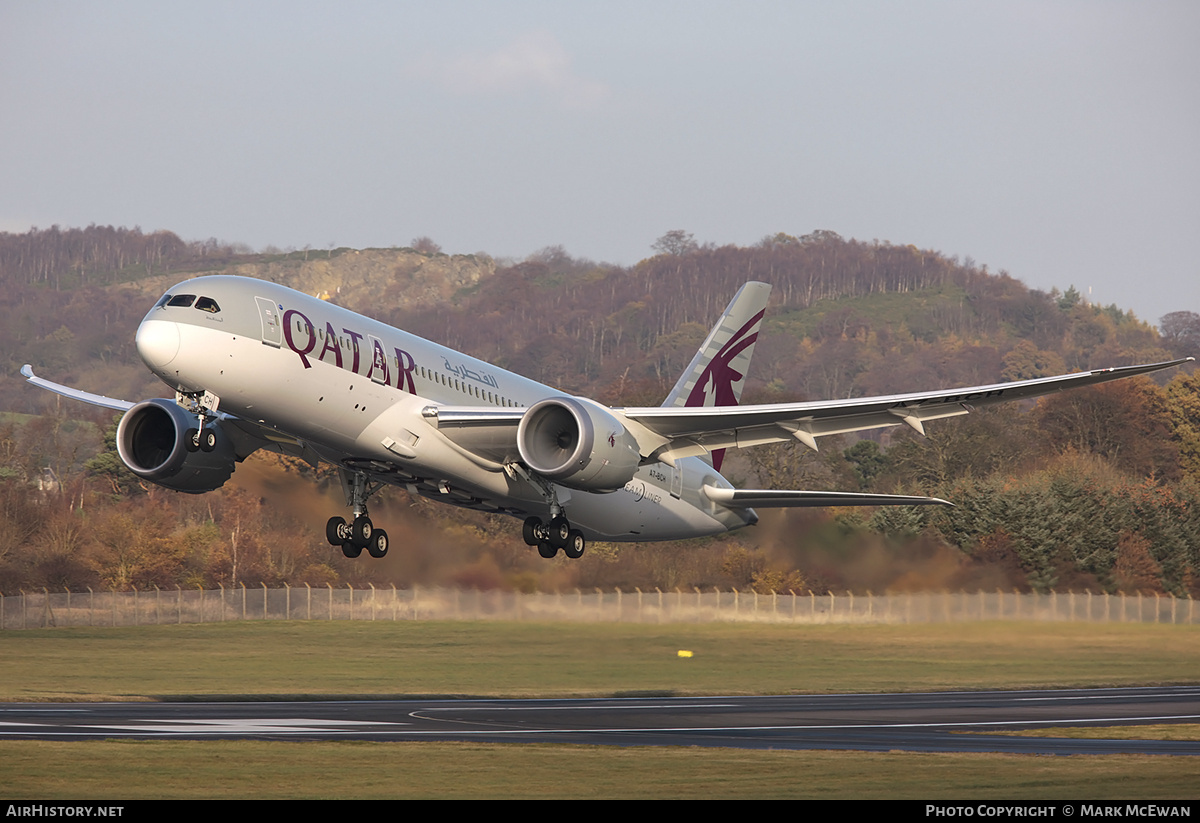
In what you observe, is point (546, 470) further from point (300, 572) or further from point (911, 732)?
point (300, 572)

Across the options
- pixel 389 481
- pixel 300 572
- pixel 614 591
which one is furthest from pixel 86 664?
pixel 389 481

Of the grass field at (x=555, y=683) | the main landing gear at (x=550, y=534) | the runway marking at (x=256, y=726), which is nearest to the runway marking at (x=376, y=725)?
Answer: the runway marking at (x=256, y=726)

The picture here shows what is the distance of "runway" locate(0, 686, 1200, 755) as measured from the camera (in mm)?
35625

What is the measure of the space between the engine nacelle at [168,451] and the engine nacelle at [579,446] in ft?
27.6

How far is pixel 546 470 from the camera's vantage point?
107 ft

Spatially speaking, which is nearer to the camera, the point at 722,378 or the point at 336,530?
the point at 336,530

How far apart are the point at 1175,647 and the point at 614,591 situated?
20.8 m

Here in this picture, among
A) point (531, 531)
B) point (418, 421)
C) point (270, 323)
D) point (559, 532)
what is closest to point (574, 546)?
point (559, 532)

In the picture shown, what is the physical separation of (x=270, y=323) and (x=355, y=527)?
8.56 metres

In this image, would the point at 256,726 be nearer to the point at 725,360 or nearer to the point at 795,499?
the point at 795,499

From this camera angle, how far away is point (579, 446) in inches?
1276

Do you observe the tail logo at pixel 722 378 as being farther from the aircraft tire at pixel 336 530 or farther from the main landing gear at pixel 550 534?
the aircraft tire at pixel 336 530

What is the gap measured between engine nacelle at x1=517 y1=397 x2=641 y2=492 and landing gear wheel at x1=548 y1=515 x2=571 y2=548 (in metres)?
2.63

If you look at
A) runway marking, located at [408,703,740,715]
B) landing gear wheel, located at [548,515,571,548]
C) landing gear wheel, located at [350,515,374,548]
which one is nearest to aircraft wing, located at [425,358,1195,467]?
landing gear wheel, located at [548,515,571,548]
